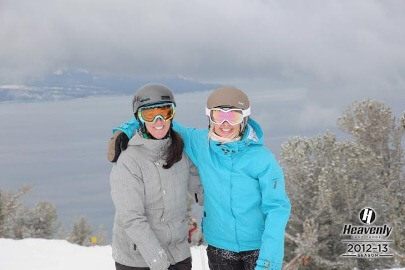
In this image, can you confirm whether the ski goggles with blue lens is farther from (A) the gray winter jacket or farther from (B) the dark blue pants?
(B) the dark blue pants

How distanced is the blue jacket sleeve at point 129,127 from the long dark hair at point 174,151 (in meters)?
0.28

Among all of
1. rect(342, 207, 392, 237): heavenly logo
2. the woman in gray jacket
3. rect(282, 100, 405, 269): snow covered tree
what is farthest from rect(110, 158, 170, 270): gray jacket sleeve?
rect(282, 100, 405, 269): snow covered tree

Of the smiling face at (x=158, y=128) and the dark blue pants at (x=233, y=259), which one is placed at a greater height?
the smiling face at (x=158, y=128)

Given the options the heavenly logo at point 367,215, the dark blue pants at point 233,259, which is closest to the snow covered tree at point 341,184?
the heavenly logo at point 367,215

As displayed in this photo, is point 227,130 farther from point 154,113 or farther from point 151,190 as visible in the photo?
point 151,190

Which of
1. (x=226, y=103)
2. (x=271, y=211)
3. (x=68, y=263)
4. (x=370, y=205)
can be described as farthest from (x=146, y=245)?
(x=370, y=205)

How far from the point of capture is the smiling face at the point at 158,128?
10.5ft

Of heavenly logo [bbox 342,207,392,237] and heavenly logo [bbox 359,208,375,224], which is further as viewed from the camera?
heavenly logo [bbox 359,208,375,224]

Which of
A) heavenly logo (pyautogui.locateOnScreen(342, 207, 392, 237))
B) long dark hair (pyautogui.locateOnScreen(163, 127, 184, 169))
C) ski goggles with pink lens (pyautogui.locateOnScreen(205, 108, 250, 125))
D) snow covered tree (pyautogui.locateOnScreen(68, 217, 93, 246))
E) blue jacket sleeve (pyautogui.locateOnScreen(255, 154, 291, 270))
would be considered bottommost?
snow covered tree (pyautogui.locateOnScreen(68, 217, 93, 246))

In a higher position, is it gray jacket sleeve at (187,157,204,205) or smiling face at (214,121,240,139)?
smiling face at (214,121,240,139)

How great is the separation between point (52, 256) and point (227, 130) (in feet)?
26.0

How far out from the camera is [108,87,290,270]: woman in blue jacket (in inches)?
127

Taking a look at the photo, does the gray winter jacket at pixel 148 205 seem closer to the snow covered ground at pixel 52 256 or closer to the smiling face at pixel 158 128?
the smiling face at pixel 158 128

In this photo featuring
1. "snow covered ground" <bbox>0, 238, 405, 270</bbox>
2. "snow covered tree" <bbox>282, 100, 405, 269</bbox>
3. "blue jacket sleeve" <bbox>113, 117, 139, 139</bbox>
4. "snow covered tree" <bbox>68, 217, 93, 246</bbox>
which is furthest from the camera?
"snow covered tree" <bbox>68, 217, 93, 246</bbox>
